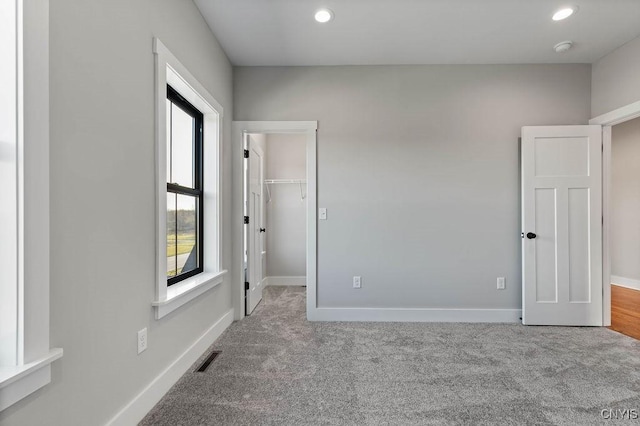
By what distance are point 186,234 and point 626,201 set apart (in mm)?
5921

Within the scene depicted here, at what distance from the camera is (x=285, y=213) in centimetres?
475

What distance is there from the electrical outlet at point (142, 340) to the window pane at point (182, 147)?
1022 millimetres

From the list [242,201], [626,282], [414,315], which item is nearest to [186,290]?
[242,201]

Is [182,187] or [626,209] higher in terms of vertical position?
[182,187]

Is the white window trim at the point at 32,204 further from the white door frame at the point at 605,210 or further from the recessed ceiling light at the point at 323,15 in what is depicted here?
the white door frame at the point at 605,210

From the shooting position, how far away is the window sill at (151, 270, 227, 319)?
176cm

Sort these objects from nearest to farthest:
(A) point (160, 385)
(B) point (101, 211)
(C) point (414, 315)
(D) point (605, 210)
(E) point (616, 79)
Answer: (B) point (101, 211)
(A) point (160, 385)
(E) point (616, 79)
(D) point (605, 210)
(C) point (414, 315)

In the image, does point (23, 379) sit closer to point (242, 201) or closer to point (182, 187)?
point (182, 187)

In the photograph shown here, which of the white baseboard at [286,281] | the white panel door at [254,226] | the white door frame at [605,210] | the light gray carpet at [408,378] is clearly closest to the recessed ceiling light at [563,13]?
A: the white door frame at [605,210]

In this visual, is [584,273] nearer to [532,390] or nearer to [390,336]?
[532,390]

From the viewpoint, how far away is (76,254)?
1.21m

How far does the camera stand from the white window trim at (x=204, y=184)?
69.1 inches

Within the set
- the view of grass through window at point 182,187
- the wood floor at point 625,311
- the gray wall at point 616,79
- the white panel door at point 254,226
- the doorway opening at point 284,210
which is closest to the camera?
the view of grass through window at point 182,187

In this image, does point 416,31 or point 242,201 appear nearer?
point 416,31
